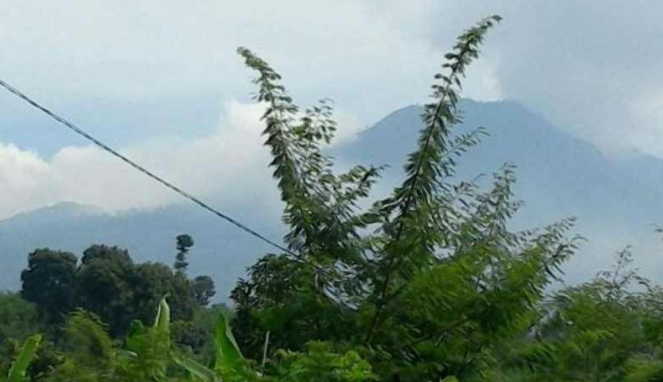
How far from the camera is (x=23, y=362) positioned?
128 inches

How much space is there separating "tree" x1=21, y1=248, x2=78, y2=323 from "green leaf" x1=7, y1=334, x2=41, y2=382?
58.4 feet

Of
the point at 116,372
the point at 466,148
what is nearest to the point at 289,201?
the point at 466,148

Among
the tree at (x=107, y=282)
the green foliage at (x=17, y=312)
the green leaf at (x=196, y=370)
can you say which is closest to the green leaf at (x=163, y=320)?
the green leaf at (x=196, y=370)

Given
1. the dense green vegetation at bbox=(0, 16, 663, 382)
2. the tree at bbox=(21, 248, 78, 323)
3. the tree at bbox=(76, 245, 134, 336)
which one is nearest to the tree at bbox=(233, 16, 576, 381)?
the dense green vegetation at bbox=(0, 16, 663, 382)

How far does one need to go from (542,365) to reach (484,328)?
0.27 m

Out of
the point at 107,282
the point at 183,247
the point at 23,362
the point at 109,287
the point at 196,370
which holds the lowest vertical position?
the point at 23,362

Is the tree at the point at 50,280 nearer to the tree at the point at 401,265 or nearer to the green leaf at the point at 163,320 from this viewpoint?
the tree at the point at 401,265

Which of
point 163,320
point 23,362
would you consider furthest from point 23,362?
point 163,320

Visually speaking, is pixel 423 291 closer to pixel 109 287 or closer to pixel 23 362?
pixel 23 362

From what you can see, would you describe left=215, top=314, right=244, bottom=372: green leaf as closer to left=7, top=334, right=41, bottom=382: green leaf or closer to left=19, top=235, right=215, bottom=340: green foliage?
left=7, top=334, right=41, bottom=382: green leaf

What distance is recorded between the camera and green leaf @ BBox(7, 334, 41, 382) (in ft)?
10.6

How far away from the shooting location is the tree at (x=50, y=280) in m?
22.7

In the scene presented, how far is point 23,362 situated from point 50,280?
23.5m

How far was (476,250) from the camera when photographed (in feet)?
16.5
